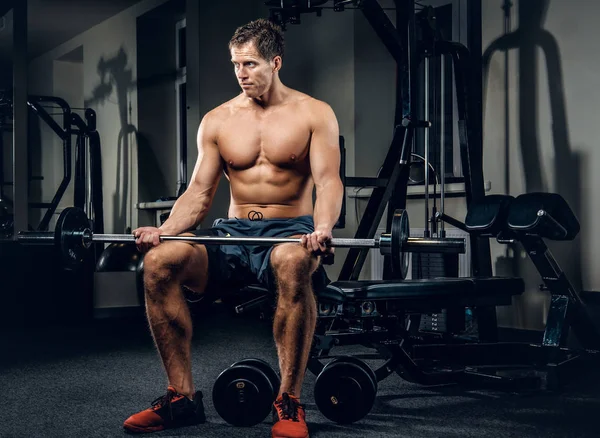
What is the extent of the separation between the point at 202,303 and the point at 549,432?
1111 millimetres

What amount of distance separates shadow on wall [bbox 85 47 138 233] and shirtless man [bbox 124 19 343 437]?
4093 millimetres

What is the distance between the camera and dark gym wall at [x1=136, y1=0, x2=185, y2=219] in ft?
20.6

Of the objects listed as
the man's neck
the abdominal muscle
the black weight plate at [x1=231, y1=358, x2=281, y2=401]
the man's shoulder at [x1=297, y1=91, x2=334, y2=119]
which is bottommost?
the black weight plate at [x1=231, y1=358, x2=281, y2=401]

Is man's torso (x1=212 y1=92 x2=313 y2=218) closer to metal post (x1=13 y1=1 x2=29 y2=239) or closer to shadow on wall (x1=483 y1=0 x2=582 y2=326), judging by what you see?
shadow on wall (x1=483 y1=0 x2=582 y2=326)

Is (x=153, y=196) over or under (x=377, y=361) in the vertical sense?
over

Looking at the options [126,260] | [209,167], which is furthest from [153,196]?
[209,167]

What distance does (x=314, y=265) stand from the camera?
6.82 feet

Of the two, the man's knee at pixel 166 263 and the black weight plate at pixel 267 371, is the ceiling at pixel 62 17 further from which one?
the black weight plate at pixel 267 371

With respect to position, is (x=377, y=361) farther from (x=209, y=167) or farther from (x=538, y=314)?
(x=209, y=167)

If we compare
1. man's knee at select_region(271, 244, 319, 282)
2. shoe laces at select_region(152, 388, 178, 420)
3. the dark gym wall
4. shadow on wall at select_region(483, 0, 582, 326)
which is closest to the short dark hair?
man's knee at select_region(271, 244, 319, 282)

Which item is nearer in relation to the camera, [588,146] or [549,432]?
[549,432]

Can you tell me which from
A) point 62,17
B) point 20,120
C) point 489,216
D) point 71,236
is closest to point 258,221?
point 71,236

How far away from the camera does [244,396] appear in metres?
2.16

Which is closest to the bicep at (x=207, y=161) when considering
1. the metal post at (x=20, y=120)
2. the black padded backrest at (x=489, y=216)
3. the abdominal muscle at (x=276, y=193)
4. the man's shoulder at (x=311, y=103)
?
the abdominal muscle at (x=276, y=193)
